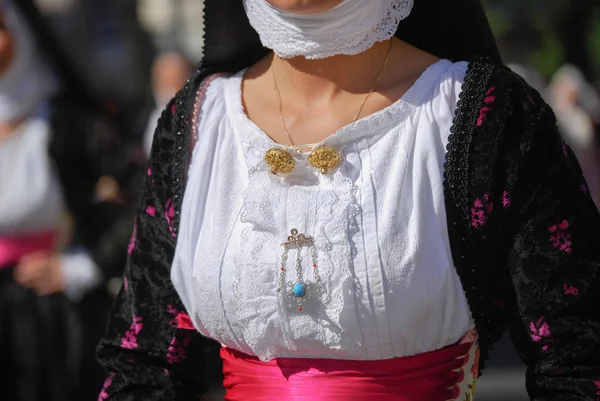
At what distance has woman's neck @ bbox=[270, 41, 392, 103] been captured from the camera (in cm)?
238

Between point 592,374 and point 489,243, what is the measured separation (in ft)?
1.05

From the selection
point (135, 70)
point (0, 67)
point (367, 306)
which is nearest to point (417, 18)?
point (367, 306)

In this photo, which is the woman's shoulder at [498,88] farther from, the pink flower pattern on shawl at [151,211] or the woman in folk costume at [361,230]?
the pink flower pattern on shawl at [151,211]

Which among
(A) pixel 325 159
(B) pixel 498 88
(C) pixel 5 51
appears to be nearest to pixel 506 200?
(B) pixel 498 88

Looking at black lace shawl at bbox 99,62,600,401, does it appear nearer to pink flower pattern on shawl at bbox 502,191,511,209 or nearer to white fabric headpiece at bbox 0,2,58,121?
pink flower pattern on shawl at bbox 502,191,511,209

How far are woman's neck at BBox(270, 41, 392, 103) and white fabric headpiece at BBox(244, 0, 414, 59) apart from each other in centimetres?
5

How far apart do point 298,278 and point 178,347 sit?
0.41 meters

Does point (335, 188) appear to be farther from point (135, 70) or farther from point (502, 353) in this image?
point (135, 70)

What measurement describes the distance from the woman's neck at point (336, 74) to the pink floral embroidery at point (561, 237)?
1.66 feet

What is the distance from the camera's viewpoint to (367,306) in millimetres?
2150

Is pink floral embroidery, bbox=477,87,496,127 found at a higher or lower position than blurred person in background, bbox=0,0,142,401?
higher

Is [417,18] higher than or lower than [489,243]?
higher

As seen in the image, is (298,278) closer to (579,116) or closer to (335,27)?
(335,27)

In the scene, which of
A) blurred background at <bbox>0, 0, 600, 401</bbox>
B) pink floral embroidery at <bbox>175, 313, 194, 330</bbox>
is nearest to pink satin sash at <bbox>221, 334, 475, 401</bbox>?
pink floral embroidery at <bbox>175, 313, 194, 330</bbox>
